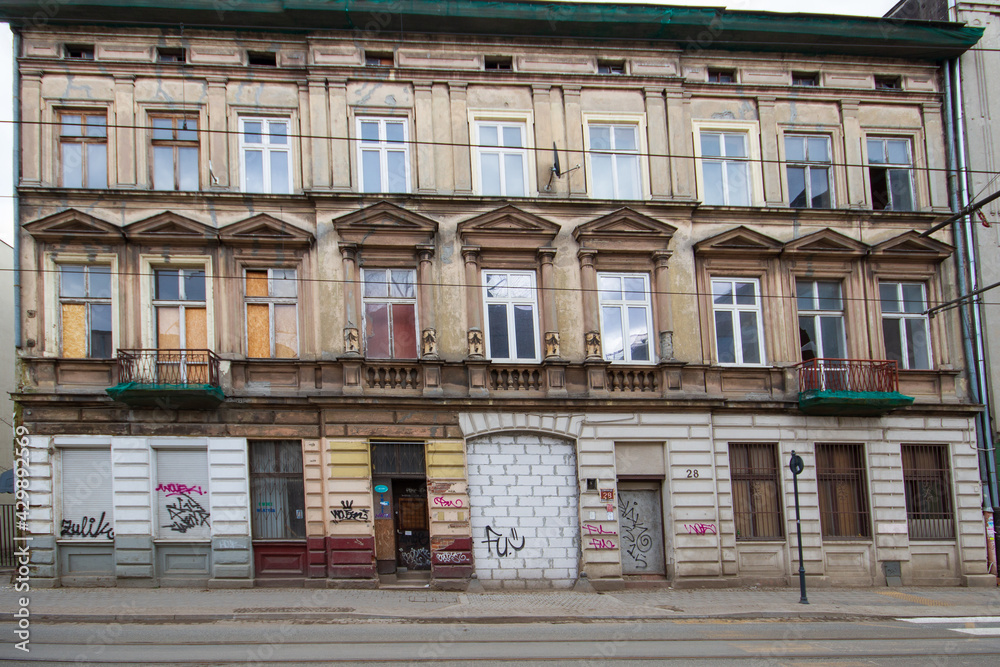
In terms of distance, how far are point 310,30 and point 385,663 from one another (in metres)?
14.4

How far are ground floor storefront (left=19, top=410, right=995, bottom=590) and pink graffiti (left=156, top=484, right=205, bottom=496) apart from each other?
0.04 metres

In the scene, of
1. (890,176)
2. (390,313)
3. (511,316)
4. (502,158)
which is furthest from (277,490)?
(890,176)

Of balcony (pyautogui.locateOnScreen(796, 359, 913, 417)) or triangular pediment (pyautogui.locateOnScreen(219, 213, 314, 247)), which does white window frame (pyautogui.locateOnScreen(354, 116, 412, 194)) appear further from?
balcony (pyautogui.locateOnScreen(796, 359, 913, 417))

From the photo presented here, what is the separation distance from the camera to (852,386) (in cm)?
1988

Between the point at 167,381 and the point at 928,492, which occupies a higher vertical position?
the point at 167,381

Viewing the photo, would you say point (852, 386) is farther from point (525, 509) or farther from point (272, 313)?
point (272, 313)

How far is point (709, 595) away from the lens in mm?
17875

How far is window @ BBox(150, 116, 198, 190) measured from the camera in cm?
1894

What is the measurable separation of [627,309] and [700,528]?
519 cm

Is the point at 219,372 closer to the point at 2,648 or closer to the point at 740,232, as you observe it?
the point at 2,648

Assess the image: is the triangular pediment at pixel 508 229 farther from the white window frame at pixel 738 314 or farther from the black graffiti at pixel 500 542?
the black graffiti at pixel 500 542

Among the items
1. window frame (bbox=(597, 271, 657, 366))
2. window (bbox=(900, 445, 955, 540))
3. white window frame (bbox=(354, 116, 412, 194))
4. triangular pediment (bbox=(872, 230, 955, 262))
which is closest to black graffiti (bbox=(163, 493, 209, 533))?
white window frame (bbox=(354, 116, 412, 194))

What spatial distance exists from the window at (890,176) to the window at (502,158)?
9.01 metres

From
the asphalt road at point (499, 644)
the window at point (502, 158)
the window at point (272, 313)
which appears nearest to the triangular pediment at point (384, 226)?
the window at point (272, 313)
